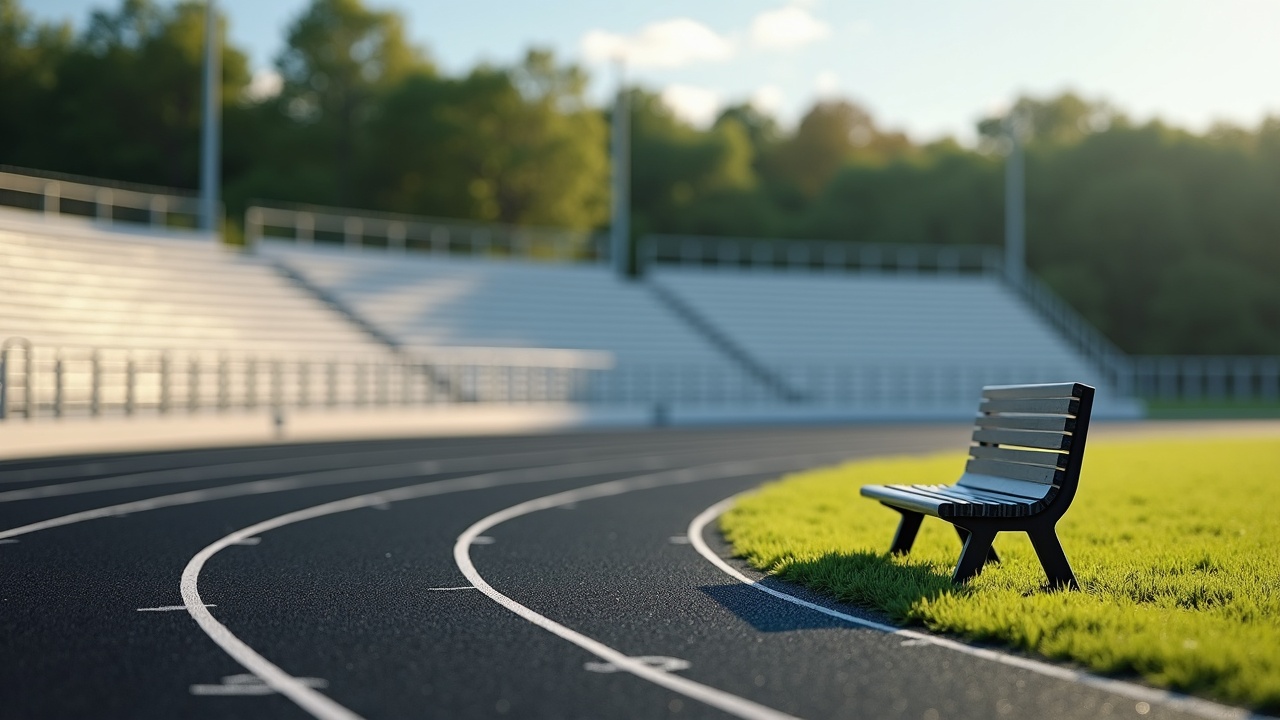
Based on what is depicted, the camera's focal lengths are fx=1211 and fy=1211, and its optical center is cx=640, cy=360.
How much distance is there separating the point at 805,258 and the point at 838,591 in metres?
34.3

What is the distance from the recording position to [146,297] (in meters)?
24.7

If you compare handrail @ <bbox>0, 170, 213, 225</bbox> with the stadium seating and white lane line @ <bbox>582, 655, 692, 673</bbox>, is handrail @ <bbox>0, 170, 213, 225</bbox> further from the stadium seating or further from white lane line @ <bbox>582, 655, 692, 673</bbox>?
white lane line @ <bbox>582, 655, 692, 673</bbox>

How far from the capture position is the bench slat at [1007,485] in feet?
21.3

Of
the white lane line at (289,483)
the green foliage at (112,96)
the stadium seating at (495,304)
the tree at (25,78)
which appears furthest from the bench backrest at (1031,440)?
the tree at (25,78)

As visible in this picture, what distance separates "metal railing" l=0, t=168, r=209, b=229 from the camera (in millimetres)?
24797

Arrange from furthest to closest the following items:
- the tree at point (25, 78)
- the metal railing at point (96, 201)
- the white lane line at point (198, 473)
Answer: the tree at point (25, 78) < the metal railing at point (96, 201) < the white lane line at point (198, 473)

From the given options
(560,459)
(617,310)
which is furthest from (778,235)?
(560,459)

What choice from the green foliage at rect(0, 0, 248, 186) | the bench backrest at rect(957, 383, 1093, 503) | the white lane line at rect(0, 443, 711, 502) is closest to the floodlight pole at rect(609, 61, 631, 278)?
the white lane line at rect(0, 443, 711, 502)

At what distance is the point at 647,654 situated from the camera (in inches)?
207

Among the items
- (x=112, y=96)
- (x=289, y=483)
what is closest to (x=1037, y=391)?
(x=289, y=483)

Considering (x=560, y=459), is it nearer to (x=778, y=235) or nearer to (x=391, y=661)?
(x=391, y=661)

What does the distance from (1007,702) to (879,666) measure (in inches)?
26.5

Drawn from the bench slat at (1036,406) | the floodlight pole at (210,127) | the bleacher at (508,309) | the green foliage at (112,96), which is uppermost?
the green foliage at (112,96)

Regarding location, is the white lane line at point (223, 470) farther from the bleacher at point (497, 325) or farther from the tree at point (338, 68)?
the tree at point (338, 68)
